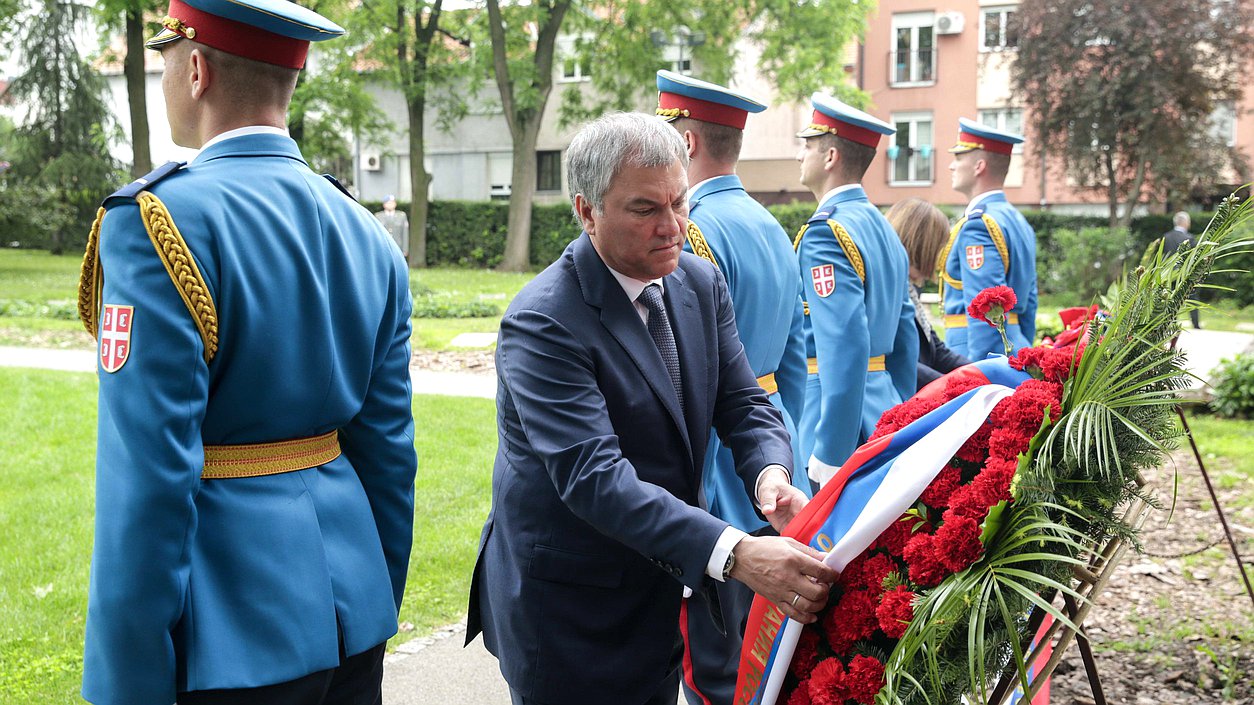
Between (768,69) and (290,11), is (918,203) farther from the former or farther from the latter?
(768,69)

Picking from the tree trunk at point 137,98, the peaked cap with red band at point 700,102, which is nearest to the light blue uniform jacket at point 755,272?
the peaked cap with red band at point 700,102

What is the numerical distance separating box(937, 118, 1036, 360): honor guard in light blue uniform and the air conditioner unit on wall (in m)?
28.1

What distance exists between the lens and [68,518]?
21.1 feet

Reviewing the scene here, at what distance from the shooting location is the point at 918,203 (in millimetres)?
6367

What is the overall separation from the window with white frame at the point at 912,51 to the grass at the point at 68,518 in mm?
27662

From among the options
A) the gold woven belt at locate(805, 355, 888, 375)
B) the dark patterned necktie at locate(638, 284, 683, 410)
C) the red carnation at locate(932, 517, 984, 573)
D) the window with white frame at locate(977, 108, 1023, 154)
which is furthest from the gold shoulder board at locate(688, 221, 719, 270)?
the window with white frame at locate(977, 108, 1023, 154)

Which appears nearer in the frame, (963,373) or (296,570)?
(296,570)

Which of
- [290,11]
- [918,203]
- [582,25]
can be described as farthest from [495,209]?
[290,11]

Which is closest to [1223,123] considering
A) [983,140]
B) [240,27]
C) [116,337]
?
[983,140]

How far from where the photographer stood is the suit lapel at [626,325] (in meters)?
2.51

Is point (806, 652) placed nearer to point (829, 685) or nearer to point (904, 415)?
point (829, 685)

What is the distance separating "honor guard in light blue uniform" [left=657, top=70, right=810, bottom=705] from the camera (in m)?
3.49

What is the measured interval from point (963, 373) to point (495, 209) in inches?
1183

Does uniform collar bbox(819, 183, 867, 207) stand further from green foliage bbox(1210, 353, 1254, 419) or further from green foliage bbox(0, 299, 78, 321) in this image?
green foliage bbox(0, 299, 78, 321)
